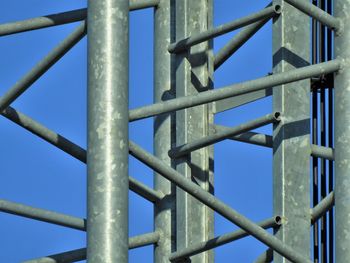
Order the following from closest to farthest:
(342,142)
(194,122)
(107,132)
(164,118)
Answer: (107,132), (342,142), (194,122), (164,118)

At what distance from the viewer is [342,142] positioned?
14609 mm

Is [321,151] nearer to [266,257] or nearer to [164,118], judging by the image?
[266,257]

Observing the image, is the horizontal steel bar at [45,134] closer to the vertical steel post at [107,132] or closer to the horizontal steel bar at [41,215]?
the horizontal steel bar at [41,215]

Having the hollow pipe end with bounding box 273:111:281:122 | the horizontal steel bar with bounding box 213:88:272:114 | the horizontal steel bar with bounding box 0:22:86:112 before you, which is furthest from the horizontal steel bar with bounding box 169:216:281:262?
the horizontal steel bar with bounding box 0:22:86:112

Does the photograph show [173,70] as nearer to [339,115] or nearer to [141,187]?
[141,187]

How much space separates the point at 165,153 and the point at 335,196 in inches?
84.5

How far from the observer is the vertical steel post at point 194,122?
52.4 ft

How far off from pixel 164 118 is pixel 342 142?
2.35 meters

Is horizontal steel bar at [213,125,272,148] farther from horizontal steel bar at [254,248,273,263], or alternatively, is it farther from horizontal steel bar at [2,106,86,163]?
horizontal steel bar at [2,106,86,163]

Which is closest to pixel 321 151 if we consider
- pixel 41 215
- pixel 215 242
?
pixel 215 242

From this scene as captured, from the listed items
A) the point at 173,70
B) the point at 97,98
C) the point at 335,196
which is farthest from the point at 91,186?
the point at 173,70

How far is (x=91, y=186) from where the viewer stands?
42.4 feet

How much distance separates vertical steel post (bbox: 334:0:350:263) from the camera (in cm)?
1452

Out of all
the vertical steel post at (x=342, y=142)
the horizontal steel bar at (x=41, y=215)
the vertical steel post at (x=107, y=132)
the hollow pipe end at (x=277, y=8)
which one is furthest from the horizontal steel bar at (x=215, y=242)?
the vertical steel post at (x=107, y=132)
